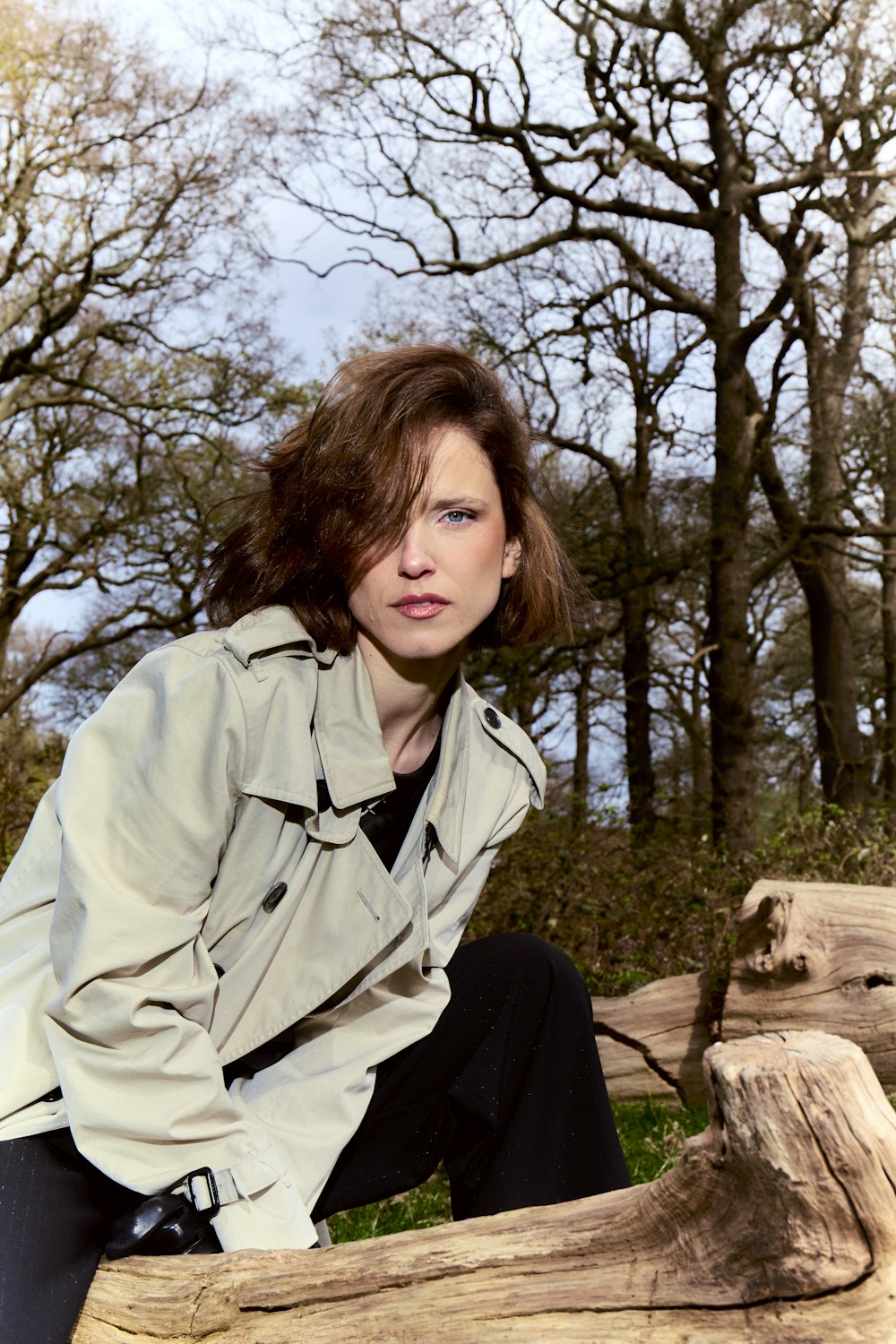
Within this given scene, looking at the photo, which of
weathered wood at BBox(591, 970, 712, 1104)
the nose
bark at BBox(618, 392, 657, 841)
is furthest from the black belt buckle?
bark at BBox(618, 392, 657, 841)

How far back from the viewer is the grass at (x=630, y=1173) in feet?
12.9

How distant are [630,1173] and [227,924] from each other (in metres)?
2.45

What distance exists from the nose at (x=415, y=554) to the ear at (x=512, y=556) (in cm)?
34

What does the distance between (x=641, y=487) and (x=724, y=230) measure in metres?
2.38

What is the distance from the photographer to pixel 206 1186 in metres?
1.89

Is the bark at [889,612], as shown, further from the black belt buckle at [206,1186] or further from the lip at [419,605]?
the black belt buckle at [206,1186]

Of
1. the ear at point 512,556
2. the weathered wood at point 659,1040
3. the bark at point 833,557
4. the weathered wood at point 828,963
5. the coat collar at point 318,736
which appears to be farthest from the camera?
the bark at point 833,557

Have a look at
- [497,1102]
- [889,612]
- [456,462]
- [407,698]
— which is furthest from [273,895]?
[889,612]

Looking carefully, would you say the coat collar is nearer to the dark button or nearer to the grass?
the dark button

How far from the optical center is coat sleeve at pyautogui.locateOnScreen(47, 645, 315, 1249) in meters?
1.82

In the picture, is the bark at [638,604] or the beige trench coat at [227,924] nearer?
the beige trench coat at [227,924]

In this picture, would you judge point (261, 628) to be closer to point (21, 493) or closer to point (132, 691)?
point (132, 691)

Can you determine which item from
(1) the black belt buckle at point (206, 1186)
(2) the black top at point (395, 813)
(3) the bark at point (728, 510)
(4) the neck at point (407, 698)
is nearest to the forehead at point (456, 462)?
(4) the neck at point (407, 698)

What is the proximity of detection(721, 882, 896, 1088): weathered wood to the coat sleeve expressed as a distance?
306cm
